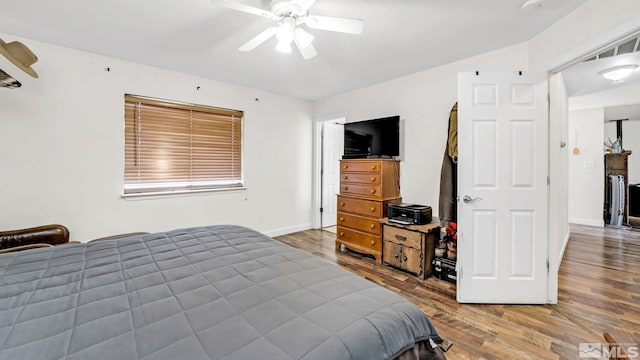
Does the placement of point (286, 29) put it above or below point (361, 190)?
above

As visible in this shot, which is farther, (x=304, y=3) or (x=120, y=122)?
(x=120, y=122)

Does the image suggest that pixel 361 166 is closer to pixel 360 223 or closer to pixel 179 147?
pixel 360 223

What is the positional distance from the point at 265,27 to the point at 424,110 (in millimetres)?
2159

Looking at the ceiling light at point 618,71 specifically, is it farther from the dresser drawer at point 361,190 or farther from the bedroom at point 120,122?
the dresser drawer at point 361,190

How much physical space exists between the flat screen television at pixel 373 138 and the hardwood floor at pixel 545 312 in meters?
1.49

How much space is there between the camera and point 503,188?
7.82ft

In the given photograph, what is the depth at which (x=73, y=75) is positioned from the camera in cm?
282

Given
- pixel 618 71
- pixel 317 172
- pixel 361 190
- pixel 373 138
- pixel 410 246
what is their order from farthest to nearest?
pixel 317 172 < pixel 373 138 < pixel 361 190 < pixel 410 246 < pixel 618 71

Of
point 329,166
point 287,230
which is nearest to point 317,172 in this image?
point 329,166

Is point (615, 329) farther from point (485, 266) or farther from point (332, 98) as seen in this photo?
point (332, 98)

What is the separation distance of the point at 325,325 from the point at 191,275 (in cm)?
76

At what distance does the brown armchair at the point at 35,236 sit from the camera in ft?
7.83

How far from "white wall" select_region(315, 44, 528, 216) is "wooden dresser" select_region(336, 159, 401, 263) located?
27 centimetres

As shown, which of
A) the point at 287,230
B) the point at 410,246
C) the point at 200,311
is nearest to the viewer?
the point at 200,311
